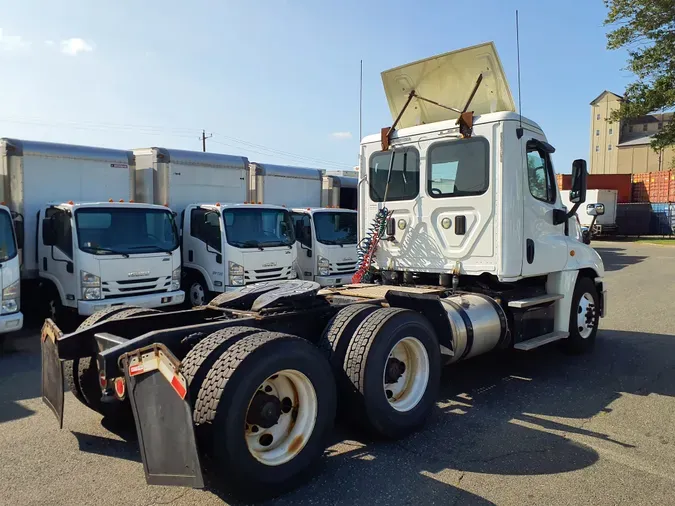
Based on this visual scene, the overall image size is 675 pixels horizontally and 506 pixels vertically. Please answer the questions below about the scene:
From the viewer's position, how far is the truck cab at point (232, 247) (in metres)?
10.7

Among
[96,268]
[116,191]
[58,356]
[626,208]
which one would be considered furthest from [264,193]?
[626,208]

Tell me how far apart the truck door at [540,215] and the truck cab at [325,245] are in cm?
643

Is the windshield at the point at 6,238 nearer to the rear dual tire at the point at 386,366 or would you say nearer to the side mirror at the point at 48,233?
the side mirror at the point at 48,233

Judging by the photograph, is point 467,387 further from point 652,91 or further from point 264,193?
point 652,91

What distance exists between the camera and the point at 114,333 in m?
4.54

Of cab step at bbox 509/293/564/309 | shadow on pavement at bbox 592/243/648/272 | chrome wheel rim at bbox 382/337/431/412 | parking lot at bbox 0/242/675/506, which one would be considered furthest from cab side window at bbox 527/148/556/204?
shadow on pavement at bbox 592/243/648/272

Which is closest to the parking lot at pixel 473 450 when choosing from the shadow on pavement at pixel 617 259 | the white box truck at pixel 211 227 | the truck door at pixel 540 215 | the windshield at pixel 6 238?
the truck door at pixel 540 215

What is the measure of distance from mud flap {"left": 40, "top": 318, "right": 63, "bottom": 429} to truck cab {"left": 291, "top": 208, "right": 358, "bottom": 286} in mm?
8174

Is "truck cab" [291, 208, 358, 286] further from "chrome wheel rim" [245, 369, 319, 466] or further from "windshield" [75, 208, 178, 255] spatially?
"chrome wheel rim" [245, 369, 319, 466]

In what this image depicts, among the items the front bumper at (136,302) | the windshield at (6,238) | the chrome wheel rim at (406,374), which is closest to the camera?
the chrome wheel rim at (406,374)

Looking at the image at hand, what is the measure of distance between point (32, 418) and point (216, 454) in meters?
2.90

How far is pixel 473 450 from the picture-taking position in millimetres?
4352

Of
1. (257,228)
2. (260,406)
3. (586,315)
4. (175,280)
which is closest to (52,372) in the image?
(260,406)

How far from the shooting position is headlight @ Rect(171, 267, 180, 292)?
32.4 ft
